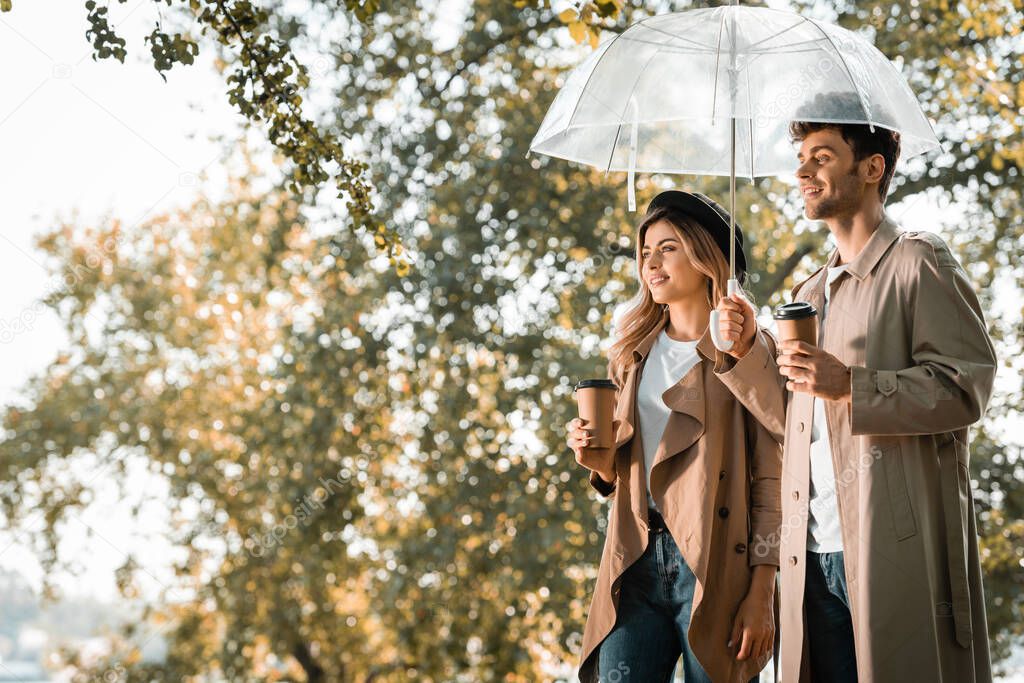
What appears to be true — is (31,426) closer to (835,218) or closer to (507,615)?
(507,615)

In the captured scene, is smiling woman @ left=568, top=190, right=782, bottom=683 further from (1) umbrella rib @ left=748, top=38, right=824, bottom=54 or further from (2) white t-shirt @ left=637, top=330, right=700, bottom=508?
(1) umbrella rib @ left=748, top=38, right=824, bottom=54

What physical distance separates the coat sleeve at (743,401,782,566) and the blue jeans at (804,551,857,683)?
0.92ft

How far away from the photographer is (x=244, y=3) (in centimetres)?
284

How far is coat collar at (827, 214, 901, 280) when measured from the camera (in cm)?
228

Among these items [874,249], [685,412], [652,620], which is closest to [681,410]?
[685,412]

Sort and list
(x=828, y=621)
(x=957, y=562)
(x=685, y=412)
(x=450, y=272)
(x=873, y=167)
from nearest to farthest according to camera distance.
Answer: (x=957, y=562) < (x=828, y=621) < (x=873, y=167) < (x=685, y=412) < (x=450, y=272)

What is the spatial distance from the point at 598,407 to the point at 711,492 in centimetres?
33

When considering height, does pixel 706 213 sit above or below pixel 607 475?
above

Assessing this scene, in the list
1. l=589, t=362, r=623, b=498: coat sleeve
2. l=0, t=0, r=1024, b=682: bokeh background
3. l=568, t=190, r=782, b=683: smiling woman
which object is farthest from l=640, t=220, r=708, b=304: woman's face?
l=0, t=0, r=1024, b=682: bokeh background

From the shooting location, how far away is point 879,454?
212 cm

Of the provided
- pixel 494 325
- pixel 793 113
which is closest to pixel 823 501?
pixel 793 113

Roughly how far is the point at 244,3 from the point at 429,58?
4467 mm

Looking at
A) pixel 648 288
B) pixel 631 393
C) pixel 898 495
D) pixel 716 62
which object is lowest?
pixel 898 495

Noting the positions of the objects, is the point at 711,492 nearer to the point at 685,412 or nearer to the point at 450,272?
the point at 685,412
